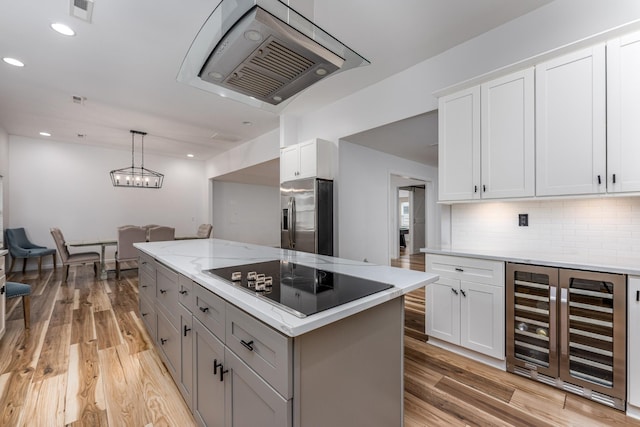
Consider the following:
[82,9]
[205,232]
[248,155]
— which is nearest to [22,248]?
[205,232]

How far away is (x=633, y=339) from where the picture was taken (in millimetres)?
1597

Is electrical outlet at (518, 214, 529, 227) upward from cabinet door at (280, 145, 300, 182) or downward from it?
downward

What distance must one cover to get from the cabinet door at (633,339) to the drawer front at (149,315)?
327cm

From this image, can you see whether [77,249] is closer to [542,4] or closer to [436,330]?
[436,330]

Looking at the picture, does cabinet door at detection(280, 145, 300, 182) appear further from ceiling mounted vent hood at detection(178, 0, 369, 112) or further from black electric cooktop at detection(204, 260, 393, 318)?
black electric cooktop at detection(204, 260, 393, 318)

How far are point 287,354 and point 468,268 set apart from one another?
1909 mm

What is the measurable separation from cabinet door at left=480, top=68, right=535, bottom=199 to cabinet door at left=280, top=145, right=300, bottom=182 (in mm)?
2295

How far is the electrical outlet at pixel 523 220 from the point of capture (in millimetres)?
2339

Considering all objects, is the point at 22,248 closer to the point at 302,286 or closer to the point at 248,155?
the point at 248,155

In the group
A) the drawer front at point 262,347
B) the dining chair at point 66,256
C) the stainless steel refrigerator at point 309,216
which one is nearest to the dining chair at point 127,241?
the dining chair at point 66,256

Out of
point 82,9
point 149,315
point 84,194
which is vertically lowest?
point 149,315

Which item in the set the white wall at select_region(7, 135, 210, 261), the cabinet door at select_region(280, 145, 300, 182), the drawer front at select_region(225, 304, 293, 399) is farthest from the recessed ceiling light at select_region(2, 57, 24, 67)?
the white wall at select_region(7, 135, 210, 261)

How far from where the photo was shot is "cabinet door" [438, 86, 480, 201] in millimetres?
2305

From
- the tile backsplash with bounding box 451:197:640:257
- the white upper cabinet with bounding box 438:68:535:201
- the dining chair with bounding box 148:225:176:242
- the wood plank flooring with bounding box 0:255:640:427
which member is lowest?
the wood plank flooring with bounding box 0:255:640:427
